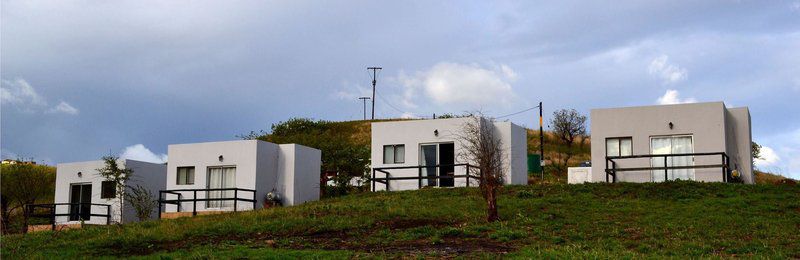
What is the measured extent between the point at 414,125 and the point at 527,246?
16.5m

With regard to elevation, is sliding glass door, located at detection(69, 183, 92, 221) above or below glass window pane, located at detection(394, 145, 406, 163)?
below

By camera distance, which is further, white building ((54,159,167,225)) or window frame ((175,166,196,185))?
white building ((54,159,167,225))

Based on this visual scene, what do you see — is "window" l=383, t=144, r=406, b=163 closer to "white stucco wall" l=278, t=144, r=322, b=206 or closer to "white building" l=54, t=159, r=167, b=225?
"white stucco wall" l=278, t=144, r=322, b=206

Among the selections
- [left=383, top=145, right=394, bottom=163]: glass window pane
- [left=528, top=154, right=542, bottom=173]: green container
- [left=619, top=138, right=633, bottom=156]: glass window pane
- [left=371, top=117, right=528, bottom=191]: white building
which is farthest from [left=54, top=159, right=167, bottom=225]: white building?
[left=528, top=154, right=542, bottom=173]: green container

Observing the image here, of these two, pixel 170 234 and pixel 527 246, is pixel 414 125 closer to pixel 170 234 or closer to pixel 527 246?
pixel 170 234

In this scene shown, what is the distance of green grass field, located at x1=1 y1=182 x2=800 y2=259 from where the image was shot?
14836 mm

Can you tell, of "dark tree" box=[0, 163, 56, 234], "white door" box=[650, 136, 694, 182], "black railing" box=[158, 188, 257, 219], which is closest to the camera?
"black railing" box=[158, 188, 257, 219]

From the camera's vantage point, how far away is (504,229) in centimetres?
1752

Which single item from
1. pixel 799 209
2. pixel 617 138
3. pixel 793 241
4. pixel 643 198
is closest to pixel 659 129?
pixel 617 138

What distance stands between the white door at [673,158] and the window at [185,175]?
56.3 feet

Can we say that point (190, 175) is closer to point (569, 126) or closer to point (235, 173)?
point (235, 173)

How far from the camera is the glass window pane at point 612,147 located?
2859 cm

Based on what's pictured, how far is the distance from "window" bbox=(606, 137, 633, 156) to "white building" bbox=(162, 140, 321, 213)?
1197 centimetres

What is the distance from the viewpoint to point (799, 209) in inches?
816
